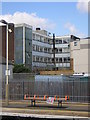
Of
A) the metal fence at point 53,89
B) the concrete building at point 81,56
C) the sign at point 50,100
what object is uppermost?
the concrete building at point 81,56

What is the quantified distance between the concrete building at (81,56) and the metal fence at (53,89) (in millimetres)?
40078

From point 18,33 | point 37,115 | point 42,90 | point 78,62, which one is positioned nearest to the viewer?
point 37,115

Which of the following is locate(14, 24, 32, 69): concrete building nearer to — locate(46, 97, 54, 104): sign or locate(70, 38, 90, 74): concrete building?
locate(70, 38, 90, 74): concrete building

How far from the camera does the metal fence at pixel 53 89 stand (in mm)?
27734

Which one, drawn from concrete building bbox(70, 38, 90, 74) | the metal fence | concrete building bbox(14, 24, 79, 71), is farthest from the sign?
concrete building bbox(14, 24, 79, 71)

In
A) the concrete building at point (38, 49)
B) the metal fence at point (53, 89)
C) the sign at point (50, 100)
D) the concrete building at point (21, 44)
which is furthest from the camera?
the concrete building at point (38, 49)

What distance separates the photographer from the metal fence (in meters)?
27.7

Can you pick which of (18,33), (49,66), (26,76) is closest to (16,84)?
(26,76)

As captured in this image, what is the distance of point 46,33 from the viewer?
98875 mm

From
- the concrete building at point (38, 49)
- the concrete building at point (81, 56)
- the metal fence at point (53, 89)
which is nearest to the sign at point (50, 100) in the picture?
the metal fence at point (53, 89)

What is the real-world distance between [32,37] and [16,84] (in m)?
51.4

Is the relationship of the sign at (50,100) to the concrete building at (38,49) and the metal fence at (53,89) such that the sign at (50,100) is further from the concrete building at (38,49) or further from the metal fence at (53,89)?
the concrete building at (38,49)

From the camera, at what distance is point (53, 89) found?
29.5 metres

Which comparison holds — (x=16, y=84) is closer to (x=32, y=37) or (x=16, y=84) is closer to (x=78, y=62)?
(x=78, y=62)
